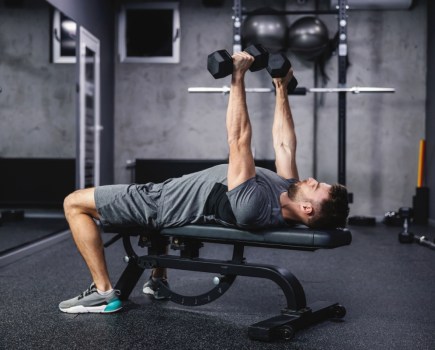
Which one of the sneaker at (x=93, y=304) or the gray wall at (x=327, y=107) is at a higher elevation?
the gray wall at (x=327, y=107)

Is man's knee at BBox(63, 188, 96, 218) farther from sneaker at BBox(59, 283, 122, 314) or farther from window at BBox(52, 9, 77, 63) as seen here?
window at BBox(52, 9, 77, 63)

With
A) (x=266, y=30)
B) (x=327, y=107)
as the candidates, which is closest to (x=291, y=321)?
(x=266, y=30)

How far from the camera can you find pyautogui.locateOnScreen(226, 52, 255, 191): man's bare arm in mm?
1970

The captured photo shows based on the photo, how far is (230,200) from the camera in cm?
197

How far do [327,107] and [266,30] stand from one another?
118 centimetres

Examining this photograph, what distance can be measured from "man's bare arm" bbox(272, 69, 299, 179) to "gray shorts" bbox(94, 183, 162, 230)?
0.51 m

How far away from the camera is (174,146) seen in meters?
5.95

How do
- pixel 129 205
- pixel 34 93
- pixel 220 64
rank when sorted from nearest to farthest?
pixel 220 64 → pixel 129 205 → pixel 34 93

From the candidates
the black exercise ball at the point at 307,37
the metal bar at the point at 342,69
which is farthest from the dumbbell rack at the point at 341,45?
the black exercise ball at the point at 307,37

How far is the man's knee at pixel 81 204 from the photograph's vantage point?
2.23m

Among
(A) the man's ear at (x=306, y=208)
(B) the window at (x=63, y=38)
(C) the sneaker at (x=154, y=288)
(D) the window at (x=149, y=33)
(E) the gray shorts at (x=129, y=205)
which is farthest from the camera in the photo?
(D) the window at (x=149, y=33)

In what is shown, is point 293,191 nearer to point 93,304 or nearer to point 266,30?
point 93,304

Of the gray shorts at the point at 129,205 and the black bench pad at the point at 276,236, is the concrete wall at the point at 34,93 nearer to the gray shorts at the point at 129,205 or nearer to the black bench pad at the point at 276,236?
the gray shorts at the point at 129,205

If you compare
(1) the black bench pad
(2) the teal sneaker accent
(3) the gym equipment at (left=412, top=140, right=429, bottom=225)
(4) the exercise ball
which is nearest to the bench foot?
(1) the black bench pad
